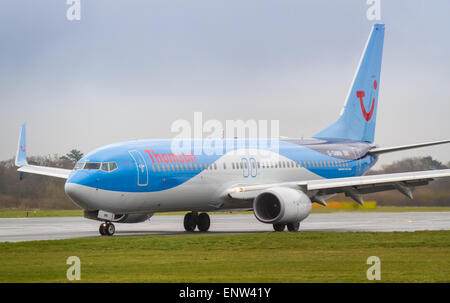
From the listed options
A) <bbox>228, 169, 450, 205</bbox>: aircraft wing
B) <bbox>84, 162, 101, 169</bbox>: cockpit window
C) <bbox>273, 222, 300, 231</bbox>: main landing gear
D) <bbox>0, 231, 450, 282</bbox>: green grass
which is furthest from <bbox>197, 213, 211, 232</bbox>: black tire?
<bbox>0, 231, 450, 282</bbox>: green grass

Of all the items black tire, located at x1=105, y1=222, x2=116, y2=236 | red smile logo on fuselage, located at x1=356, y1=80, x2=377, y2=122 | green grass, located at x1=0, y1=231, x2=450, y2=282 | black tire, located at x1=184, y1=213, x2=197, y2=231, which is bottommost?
green grass, located at x1=0, y1=231, x2=450, y2=282

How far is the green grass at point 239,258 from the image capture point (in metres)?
18.7

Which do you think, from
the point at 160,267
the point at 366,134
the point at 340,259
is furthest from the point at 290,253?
the point at 366,134

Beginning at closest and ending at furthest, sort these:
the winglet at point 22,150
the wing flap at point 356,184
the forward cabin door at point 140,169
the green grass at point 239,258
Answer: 1. the green grass at point 239,258
2. the forward cabin door at point 140,169
3. the wing flap at point 356,184
4. the winglet at point 22,150

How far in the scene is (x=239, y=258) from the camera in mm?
22672

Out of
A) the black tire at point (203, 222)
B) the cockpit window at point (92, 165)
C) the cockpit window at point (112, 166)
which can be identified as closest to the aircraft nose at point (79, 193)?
the cockpit window at point (92, 165)

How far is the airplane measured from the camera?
31.8 m

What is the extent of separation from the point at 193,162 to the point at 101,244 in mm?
8607

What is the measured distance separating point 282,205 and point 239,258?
34.1 feet

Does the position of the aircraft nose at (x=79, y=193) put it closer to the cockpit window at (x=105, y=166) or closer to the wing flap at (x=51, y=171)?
the cockpit window at (x=105, y=166)

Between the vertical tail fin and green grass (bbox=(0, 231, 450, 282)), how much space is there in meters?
14.0

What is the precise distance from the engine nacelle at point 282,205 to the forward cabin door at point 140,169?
460 cm

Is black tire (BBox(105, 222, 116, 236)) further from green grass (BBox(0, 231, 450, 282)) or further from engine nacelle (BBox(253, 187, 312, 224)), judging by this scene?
engine nacelle (BBox(253, 187, 312, 224))
